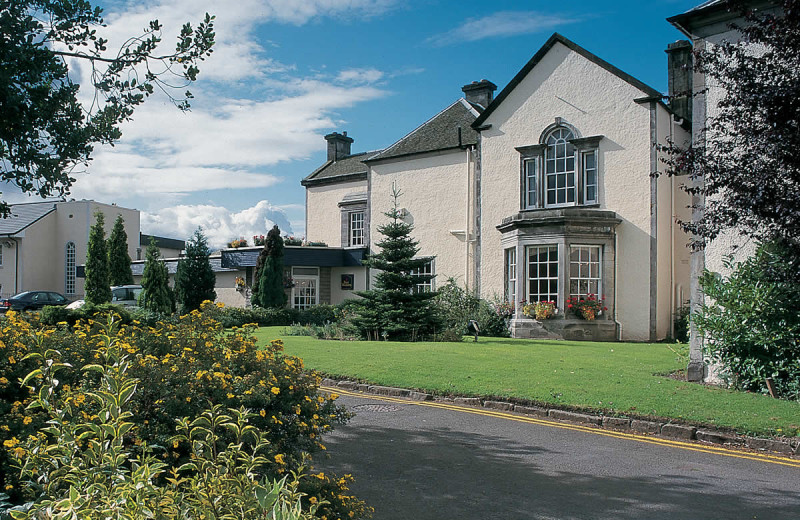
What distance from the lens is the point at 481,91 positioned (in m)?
29.8

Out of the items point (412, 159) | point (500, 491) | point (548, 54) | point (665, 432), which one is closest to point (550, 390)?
point (665, 432)

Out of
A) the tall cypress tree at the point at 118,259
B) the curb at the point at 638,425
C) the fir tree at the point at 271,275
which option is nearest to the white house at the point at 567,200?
the fir tree at the point at 271,275

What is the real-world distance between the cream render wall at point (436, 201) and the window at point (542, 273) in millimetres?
4566

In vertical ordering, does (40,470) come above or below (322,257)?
below

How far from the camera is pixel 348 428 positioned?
821cm

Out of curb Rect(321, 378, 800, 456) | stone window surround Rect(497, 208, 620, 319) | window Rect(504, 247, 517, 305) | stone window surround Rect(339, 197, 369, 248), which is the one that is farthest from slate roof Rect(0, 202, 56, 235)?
curb Rect(321, 378, 800, 456)

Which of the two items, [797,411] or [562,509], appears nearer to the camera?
[562,509]

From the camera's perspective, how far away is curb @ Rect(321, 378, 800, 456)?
A: 756 cm

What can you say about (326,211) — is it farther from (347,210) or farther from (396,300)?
(396,300)

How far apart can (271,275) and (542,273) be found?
39.4 feet

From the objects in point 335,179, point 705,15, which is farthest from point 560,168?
point 335,179

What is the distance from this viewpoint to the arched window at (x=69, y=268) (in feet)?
163

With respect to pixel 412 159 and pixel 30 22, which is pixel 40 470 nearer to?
pixel 30 22

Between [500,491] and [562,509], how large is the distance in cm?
63
